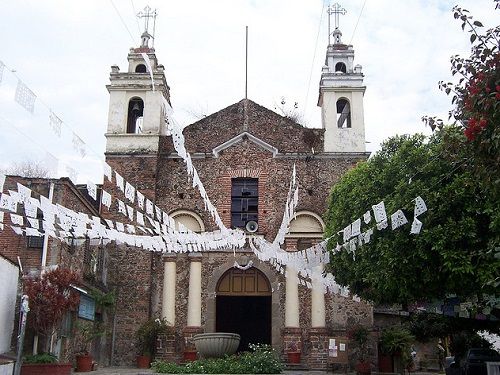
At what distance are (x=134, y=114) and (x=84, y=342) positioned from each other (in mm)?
8333

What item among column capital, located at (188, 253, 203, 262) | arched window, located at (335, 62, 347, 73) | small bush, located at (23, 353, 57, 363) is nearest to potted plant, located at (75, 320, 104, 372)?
small bush, located at (23, 353, 57, 363)

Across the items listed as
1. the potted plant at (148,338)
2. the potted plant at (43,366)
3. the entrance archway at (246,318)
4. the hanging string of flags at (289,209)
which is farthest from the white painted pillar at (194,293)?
the potted plant at (43,366)

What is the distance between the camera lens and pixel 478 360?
53.6 ft

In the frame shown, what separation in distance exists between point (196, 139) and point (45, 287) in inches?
332

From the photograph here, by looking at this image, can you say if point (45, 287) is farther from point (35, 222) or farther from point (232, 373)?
point (232, 373)

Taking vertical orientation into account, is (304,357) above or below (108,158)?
below

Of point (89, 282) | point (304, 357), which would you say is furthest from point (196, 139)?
point (304, 357)

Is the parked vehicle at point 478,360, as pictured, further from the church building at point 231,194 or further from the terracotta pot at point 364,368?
the church building at point 231,194

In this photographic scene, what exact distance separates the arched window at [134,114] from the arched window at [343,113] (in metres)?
6.96

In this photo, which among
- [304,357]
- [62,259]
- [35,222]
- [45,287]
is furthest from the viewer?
[304,357]

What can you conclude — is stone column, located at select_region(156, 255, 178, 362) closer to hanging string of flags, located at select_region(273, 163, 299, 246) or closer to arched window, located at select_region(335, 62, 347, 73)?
hanging string of flags, located at select_region(273, 163, 299, 246)

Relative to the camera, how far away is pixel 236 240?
17.5 m

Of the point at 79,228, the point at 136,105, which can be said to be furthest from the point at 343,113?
the point at 79,228

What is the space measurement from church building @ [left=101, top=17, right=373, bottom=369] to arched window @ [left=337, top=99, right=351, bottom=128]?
0.12ft
